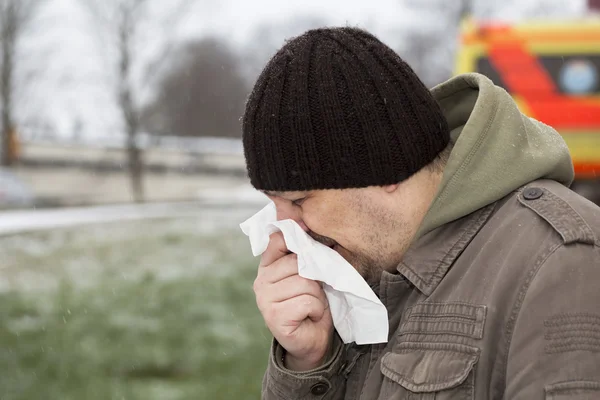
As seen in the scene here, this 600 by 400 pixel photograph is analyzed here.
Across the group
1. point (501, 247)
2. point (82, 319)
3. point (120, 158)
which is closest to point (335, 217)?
point (501, 247)

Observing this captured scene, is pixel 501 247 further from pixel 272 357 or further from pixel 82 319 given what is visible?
pixel 82 319

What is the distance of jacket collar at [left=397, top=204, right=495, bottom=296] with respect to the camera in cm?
224

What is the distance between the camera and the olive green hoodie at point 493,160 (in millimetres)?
2264

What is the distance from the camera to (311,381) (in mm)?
2656

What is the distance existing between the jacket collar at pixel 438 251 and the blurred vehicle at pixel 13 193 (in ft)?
74.4

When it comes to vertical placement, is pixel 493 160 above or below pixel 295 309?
above

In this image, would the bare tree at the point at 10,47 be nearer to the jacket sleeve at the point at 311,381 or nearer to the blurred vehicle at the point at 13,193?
the blurred vehicle at the point at 13,193

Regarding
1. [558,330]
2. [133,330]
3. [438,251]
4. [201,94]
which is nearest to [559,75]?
[133,330]

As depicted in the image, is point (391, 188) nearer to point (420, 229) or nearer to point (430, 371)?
point (420, 229)

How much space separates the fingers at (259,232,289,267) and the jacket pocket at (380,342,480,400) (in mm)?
609

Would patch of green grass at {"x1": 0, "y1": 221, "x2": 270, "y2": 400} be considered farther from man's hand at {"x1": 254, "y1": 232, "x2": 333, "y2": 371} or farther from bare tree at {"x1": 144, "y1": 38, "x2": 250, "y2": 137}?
bare tree at {"x1": 144, "y1": 38, "x2": 250, "y2": 137}

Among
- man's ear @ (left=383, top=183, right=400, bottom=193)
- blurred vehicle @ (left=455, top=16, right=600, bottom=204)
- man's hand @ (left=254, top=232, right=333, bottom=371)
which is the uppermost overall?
man's ear @ (left=383, top=183, right=400, bottom=193)

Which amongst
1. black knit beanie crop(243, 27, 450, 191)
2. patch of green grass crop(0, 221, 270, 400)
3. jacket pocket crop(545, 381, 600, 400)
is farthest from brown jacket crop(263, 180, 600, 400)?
patch of green grass crop(0, 221, 270, 400)

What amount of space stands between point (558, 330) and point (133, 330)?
17.6 ft
